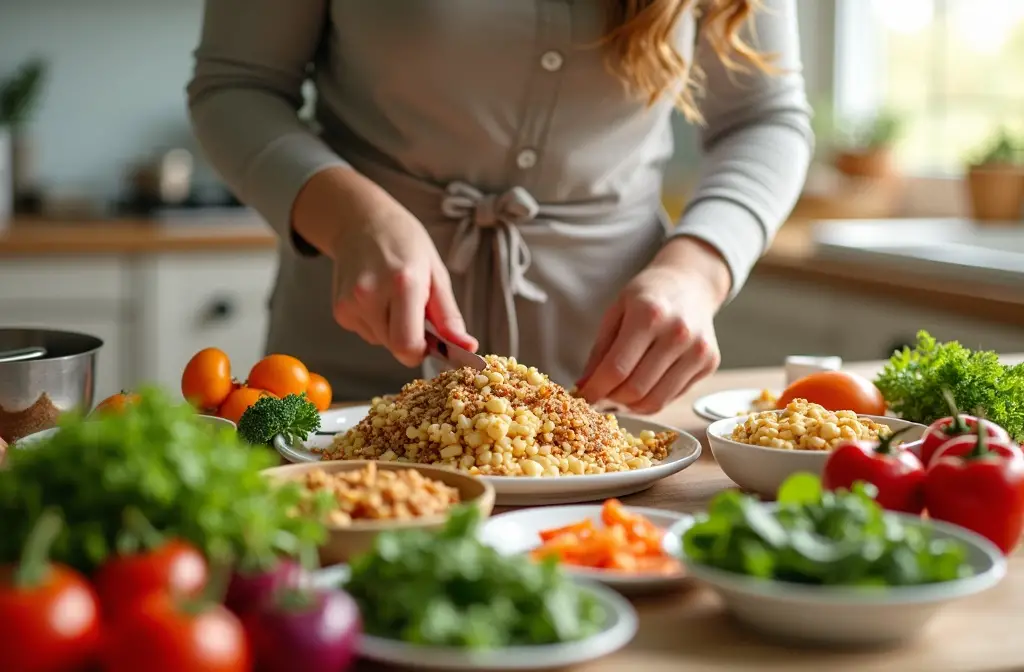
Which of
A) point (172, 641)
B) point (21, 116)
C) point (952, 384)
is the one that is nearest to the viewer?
point (172, 641)

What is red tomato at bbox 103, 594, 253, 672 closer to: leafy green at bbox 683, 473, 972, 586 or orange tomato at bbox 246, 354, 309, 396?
leafy green at bbox 683, 473, 972, 586

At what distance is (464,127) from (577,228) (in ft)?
0.77

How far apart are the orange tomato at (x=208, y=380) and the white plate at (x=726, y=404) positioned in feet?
1.82

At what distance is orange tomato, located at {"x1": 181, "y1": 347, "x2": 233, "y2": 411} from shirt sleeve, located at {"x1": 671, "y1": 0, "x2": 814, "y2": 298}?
0.60m

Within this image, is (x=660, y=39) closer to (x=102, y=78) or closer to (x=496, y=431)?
(x=496, y=431)

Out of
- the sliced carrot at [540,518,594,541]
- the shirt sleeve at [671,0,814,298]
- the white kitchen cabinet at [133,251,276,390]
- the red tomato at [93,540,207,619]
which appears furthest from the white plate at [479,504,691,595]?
the white kitchen cabinet at [133,251,276,390]

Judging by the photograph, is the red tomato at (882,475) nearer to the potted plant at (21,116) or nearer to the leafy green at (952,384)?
the leafy green at (952,384)

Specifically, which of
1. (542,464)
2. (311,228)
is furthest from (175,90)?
(542,464)

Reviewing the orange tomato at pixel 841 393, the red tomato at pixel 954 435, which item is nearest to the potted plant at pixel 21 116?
the orange tomato at pixel 841 393

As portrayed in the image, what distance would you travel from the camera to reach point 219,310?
3154 mm

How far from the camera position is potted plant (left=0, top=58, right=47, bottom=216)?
3.54 meters

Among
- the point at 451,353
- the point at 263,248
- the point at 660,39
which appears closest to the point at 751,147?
the point at 660,39

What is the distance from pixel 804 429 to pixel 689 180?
3.17m

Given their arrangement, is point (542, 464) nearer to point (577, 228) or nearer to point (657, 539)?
point (657, 539)
